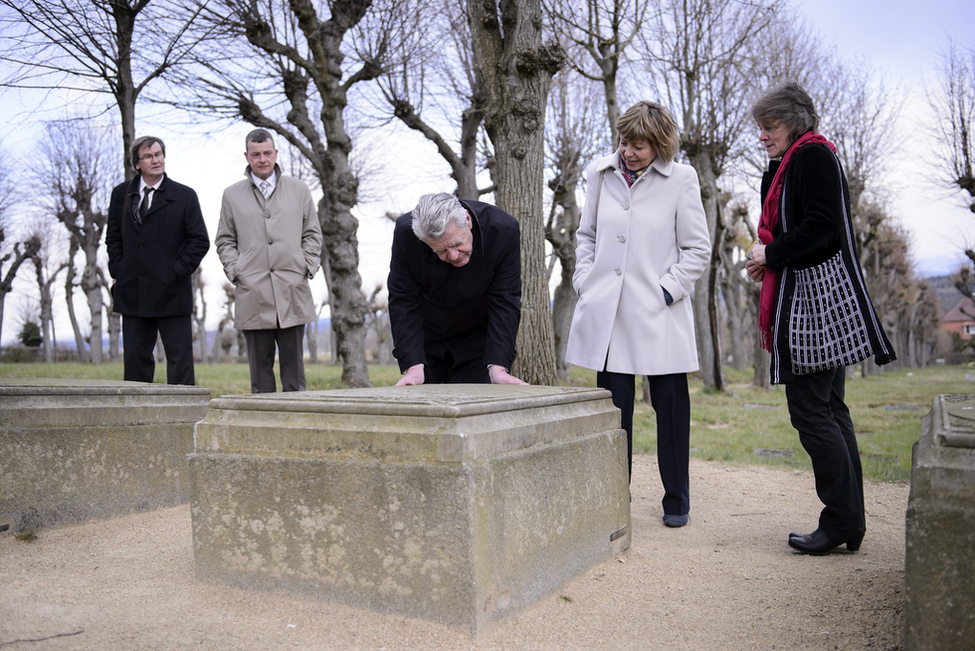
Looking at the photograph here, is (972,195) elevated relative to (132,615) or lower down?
elevated

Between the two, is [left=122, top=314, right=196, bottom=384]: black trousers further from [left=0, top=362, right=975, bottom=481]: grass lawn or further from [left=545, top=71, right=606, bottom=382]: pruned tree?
[left=545, top=71, right=606, bottom=382]: pruned tree

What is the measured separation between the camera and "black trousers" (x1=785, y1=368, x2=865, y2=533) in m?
3.42

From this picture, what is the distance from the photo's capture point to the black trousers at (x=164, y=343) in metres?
5.49

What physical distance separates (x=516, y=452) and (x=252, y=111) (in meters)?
12.0

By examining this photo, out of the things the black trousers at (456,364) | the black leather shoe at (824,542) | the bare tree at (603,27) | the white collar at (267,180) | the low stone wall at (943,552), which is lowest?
the black leather shoe at (824,542)

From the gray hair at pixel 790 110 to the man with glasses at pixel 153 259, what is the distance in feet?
12.9

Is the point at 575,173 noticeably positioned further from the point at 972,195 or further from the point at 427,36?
the point at 972,195

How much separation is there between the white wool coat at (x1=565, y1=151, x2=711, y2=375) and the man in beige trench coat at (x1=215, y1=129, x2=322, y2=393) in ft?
8.23

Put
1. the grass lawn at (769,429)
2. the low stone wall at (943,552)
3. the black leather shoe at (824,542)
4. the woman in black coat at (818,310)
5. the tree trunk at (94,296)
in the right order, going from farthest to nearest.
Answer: the tree trunk at (94,296), the grass lawn at (769,429), the black leather shoe at (824,542), the woman in black coat at (818,310), the low stone wall at (943,552)

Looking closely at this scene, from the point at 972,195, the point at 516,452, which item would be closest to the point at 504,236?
the point at 516,452

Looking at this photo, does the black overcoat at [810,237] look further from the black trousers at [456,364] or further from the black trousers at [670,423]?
the black trousers at [456,364]

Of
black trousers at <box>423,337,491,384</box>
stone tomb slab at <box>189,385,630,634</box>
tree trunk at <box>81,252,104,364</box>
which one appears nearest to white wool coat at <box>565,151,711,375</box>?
black trousers at <box>423,337,491,384</box>

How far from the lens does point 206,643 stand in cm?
242

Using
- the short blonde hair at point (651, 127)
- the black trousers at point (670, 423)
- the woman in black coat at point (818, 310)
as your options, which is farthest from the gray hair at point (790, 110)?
the black trousers at point (670, 423)
